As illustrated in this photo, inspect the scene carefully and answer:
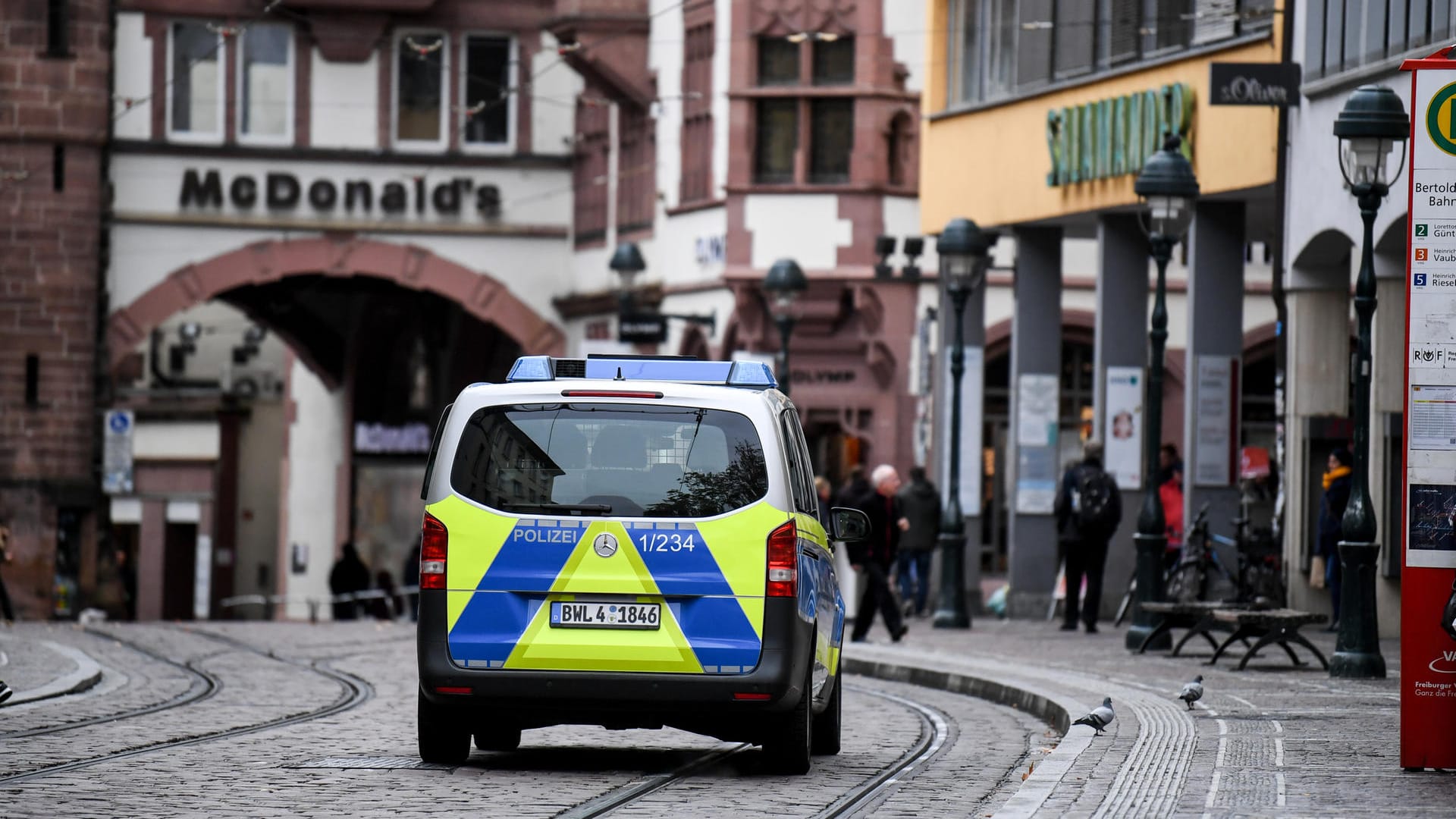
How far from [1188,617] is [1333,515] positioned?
2.58 meters

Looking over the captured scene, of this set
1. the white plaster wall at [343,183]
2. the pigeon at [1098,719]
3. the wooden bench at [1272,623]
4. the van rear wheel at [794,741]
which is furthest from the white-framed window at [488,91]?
the van rear wheel at [794,741]

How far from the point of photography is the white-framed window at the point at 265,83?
152 feet

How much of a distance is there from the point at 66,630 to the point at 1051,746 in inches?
687

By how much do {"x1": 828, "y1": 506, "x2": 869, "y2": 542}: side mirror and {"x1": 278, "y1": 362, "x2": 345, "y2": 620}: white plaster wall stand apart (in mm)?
36200

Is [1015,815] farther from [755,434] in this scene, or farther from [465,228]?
[465,228]

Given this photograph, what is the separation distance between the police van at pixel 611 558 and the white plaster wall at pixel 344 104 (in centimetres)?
3504

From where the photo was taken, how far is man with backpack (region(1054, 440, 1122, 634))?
2592 cm

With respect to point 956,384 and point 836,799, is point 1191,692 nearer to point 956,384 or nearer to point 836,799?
point 836,799

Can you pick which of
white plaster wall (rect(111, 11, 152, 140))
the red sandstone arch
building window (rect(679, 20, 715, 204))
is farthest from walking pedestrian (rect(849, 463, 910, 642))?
white plaster wall (rect(111, 11, 152, 140))

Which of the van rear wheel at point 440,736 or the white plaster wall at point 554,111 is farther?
the white plaster wall at point 554,111

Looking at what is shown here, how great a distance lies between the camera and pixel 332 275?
157 ft

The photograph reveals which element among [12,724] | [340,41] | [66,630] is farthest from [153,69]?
[12,724]

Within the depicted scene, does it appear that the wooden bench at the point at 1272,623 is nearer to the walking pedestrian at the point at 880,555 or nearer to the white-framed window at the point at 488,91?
the walking pedestrian at the point at 880,555

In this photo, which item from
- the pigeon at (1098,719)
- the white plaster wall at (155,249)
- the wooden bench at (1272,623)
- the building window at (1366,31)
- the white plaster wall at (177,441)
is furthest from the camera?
the white plaster wall at (177,441)
